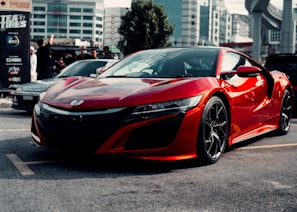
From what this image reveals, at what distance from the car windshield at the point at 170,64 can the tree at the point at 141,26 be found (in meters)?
54.2

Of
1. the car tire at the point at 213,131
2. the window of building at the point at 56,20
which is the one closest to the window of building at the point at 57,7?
the window of building at the point at 56,20

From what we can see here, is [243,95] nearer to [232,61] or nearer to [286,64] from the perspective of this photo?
[232,61]

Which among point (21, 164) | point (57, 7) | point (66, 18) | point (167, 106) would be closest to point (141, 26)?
point (21, 164)

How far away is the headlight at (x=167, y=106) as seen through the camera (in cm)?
429

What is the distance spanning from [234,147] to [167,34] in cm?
5726

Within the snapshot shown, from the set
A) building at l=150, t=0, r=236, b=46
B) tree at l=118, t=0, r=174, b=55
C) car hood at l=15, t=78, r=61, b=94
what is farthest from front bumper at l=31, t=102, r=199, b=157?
building at l=150, t=0, r=236, b=46

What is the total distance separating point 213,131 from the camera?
488 cm

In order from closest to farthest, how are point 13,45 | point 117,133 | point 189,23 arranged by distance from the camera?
point 117,133, point 13,45, point 189,23

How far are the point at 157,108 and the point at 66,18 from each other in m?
171

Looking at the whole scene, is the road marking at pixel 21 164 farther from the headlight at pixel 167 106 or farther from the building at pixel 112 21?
the building at pixel 112 21

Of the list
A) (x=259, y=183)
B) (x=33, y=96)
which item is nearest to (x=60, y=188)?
(x=259, y=183)

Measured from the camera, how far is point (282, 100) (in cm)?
685

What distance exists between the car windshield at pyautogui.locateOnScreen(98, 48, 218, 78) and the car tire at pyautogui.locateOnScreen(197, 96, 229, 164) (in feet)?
1.58

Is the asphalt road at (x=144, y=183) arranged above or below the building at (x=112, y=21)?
below
